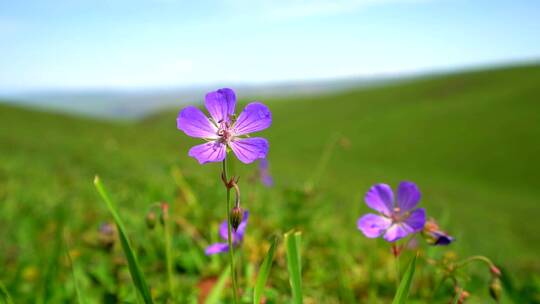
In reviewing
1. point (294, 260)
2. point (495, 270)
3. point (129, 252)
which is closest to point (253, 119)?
point (294, 260)

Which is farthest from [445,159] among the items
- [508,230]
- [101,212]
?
[101,212]

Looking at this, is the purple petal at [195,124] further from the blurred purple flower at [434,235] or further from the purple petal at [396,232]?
the blurred purple flower at [434,235]

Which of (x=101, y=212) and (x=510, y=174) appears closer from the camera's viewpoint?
(x=101, y=212)

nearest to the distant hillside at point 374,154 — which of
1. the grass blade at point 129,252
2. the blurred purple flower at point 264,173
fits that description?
the blurred purple flower at point 264,173

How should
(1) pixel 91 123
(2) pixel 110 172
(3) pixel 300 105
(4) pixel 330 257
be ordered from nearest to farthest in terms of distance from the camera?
1. (4) pixel 330 257
2. (2) pixel 110 172
3. (1) pixel 91 123
4. (3) pixel 300 105

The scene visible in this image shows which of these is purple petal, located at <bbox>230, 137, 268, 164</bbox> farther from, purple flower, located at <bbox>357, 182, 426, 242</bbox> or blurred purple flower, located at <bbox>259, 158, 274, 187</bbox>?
blurred purple flower, located at <bbox>259, 158, 274, 187</bbox>

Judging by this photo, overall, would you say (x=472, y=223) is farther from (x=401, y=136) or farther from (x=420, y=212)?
(x=401, y=136)

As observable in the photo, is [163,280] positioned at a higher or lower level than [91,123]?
lower

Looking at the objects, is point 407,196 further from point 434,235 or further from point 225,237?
point 225,237
